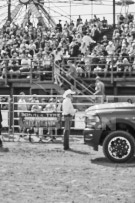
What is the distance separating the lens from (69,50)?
80.4ft

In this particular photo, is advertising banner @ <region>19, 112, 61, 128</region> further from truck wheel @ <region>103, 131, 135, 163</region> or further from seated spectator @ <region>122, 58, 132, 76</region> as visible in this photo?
seated spectator @ <region>122, 58, 132, 76</region>

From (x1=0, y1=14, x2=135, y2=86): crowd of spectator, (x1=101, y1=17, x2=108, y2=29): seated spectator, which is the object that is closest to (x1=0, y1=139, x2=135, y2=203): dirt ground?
(x1=0, y1=14, x2=135, y2=86): crowd of spectator

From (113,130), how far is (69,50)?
43.4 feet

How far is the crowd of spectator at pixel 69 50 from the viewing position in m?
22.2

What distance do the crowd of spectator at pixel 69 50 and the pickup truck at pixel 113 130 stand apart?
387 inches

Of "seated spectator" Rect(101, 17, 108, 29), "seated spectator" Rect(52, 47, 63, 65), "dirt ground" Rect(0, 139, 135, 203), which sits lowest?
"dirt ground" Rect(0, 139, 135, 203)

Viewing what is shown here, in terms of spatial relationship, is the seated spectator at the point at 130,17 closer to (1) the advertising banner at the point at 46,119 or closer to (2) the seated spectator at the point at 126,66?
(2) the seated spectator at the point at 126,66

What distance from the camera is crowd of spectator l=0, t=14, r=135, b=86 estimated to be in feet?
72.8

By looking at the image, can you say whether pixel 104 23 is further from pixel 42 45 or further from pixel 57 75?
pixel 57 75

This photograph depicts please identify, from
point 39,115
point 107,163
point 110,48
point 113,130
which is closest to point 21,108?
point 39,115

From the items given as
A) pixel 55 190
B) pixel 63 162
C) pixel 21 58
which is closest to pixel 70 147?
pixel 63 162

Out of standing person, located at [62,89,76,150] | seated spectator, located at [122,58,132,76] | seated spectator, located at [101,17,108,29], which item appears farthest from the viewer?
seated spectator, located at [101,17,108,29]

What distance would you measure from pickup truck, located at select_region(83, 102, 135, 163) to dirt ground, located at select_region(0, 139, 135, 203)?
0.30 m

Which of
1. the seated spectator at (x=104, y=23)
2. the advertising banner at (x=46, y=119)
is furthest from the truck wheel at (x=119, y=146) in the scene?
the seated spectator at (x=104, y=23)
